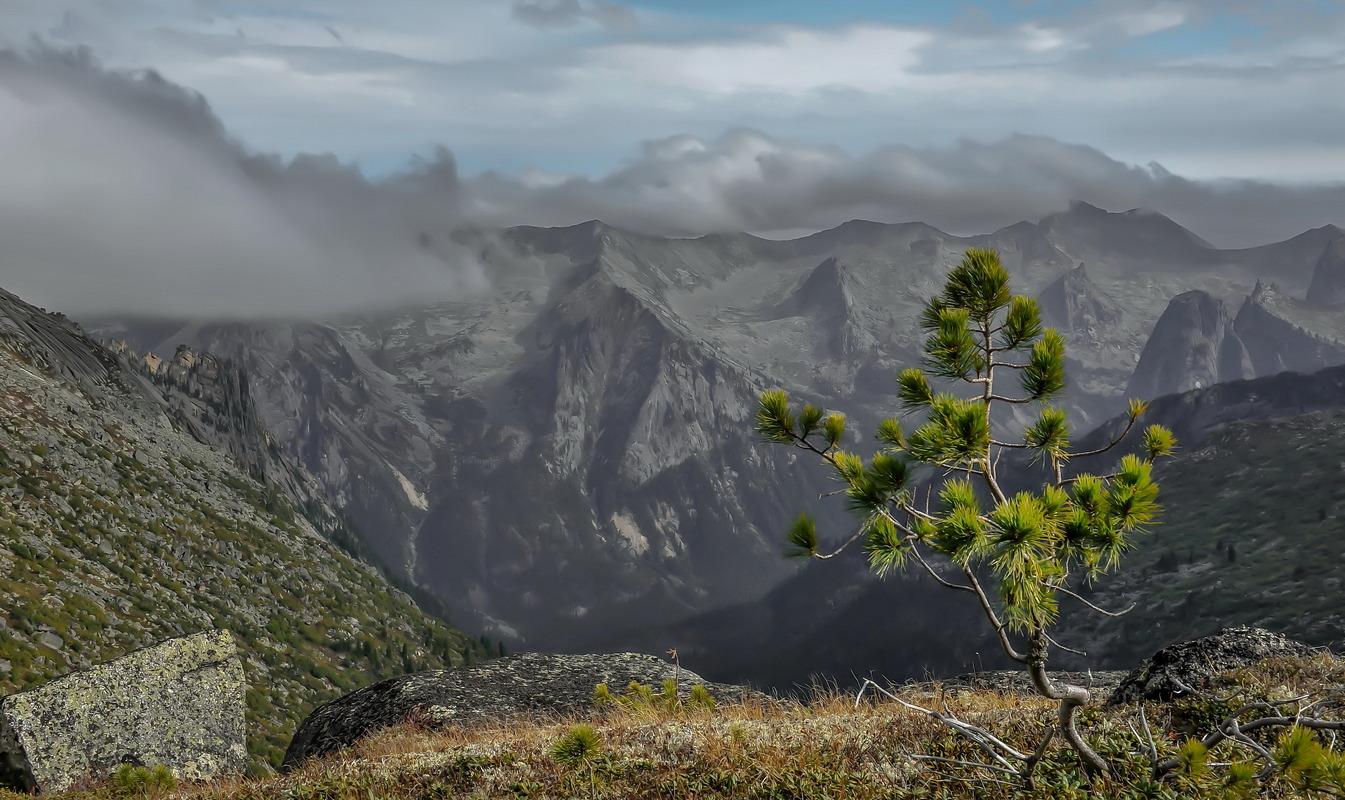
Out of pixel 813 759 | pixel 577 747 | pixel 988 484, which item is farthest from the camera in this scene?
pixel 577 747

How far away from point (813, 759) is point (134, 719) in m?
19.0

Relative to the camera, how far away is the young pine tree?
908 centimetres

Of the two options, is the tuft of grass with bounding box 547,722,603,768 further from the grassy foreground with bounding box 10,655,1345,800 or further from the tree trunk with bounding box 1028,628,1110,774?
the tree trunk with bounding box 1028,628,1110,774

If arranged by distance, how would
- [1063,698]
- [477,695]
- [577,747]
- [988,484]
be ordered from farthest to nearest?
1. [477,695]
2. [577,747]
3. [988,484]
4. [1063,698]

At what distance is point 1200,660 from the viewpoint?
43.9 ft

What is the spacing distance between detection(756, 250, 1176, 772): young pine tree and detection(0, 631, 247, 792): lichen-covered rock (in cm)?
1841

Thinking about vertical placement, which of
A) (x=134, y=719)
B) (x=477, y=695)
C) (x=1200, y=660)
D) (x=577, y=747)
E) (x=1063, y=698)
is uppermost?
(x=1063, y=698)

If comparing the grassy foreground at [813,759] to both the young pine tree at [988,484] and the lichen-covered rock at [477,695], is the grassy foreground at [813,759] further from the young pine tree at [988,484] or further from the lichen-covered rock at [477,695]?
the lichen-covered rock at [477,695]

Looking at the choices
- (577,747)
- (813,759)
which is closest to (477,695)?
(577,747)

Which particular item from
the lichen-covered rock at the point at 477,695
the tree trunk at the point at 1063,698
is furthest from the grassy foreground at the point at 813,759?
the lichen-covered rock at the point at 477,695

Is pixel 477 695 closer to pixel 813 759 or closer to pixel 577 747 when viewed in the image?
pixel 577 747

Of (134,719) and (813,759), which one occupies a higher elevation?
(813,759)

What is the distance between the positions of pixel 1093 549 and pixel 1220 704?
11.3 ft

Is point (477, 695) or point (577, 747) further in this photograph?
point (477, 695)
